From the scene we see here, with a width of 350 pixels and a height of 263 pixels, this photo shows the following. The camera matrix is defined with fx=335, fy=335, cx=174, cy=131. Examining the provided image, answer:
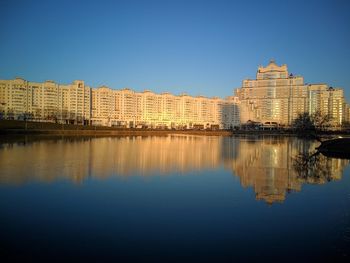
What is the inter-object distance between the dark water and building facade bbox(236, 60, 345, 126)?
11318 cm

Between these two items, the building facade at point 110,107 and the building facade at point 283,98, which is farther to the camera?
the building facade at point 283,98

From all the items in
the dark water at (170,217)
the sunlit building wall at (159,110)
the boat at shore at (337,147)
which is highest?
the sunlit building wall at (159,110)

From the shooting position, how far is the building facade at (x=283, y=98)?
11925cm

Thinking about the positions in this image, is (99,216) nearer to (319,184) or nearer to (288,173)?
(319,184)

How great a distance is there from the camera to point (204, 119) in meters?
127

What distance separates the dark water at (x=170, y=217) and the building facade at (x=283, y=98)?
113 meters

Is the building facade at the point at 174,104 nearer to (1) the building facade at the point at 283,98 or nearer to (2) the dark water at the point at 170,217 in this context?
(1) the building facade at the point at 283,98

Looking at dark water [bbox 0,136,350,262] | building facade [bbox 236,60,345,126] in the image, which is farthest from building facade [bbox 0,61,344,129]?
dark water [bbox 0,136,350,262]

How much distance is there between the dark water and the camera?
541cm

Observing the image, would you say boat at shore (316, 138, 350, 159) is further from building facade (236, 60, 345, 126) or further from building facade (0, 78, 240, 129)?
building facade (236, 60, 345, 126)

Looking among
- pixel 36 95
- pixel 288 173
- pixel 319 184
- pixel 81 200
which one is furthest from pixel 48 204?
pixel 36 95

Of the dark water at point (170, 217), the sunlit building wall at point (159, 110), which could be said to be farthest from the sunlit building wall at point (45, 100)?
the dark water at point (170, 217)

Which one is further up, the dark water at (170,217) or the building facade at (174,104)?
the building facade at (174,104)

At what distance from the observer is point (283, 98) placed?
4870 inches
